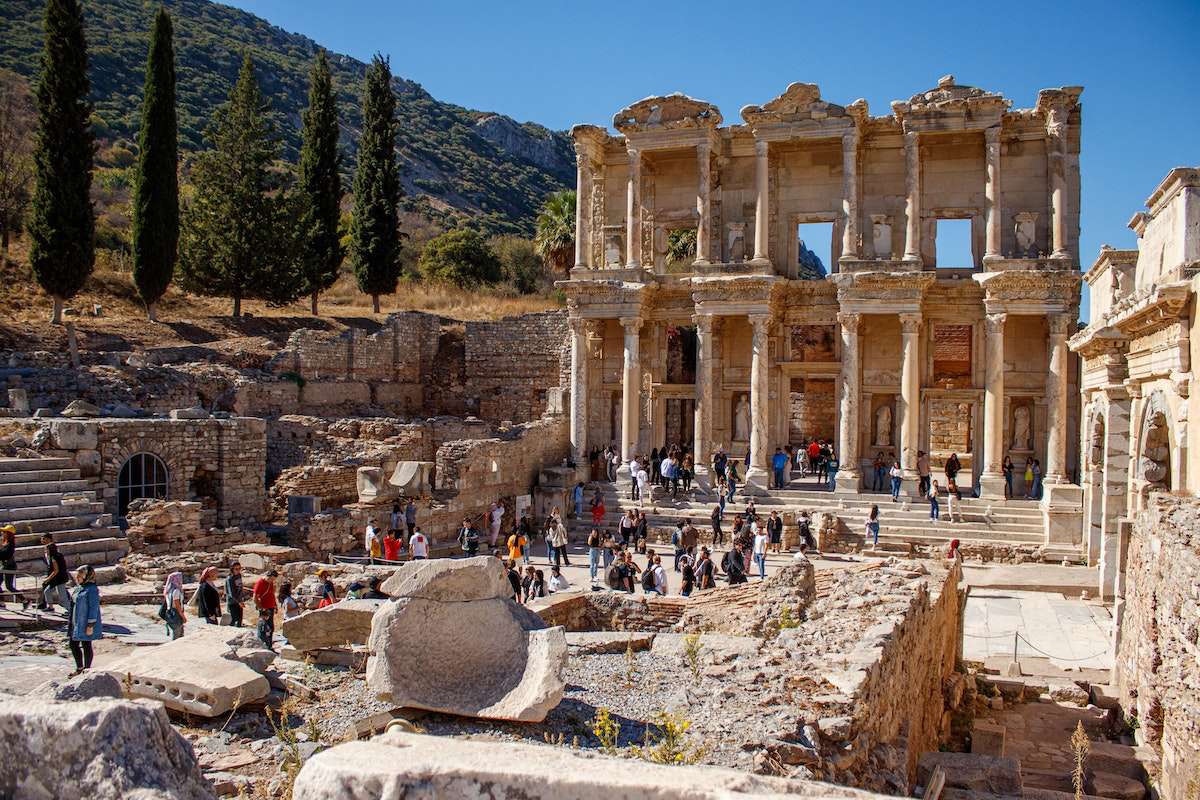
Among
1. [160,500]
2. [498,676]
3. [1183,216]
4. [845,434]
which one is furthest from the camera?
[845,434]

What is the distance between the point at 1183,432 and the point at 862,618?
6.26 metres

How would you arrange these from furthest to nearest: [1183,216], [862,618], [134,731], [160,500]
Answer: [160,500]
[1183,216]
[862,618]
[134,731]

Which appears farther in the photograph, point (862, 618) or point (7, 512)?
point (7, 512)

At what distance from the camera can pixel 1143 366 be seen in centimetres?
1530

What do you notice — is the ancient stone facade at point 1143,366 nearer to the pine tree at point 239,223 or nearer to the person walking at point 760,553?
the person walking at point 760,553

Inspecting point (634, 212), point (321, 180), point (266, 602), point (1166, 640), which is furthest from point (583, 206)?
point (1166, 640)

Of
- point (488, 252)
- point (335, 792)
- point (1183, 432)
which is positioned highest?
point (488, 252)

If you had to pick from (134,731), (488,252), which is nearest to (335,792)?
(134,731)

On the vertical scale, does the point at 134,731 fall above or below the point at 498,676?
above

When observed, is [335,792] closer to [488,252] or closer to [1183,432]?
[1183,432]

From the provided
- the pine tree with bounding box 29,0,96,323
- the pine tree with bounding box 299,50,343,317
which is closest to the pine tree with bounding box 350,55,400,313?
the pine tree with bounding box 299,50,343,317

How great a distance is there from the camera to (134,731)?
3.89m

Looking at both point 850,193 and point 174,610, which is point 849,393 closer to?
point 850,193

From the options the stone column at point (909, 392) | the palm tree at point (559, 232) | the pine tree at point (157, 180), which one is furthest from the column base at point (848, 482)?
the pine tree at point (157, 180)
